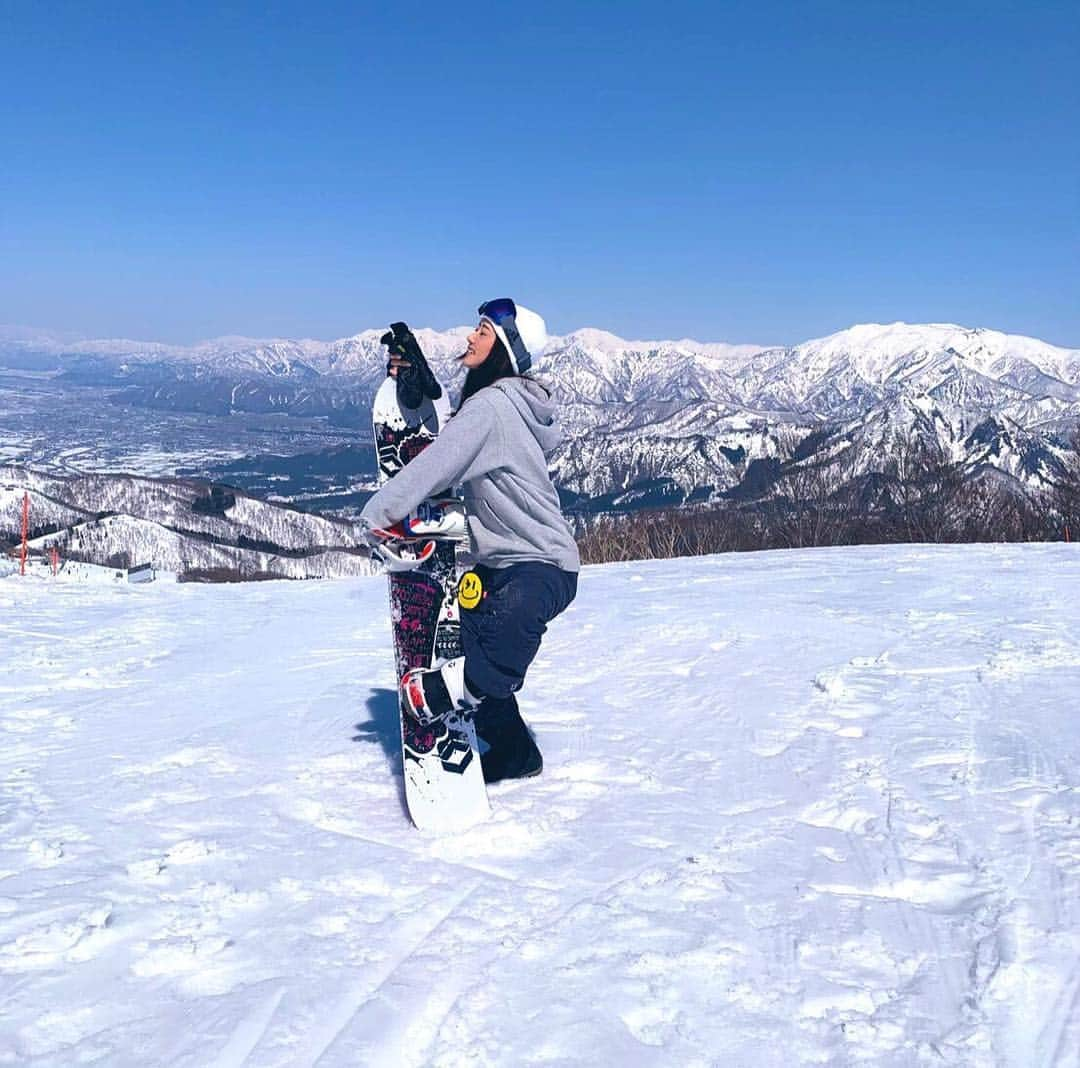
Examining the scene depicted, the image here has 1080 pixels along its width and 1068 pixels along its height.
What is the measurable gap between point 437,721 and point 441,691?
0.21m

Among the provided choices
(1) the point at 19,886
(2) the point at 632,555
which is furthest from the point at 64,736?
(2) the point at 632,555

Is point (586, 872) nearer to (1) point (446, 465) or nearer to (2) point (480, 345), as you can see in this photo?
(1) point (446, 465)

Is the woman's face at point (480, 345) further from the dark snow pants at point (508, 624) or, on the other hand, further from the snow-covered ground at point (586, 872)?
the snow-covered ground at point (586, 872)

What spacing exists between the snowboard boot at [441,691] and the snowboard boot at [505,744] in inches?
17.4

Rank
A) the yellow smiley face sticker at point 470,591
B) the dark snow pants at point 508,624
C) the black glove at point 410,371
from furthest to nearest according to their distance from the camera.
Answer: the black glove at point 410,371 < the yellow smiley face sticker at point 470,591 < the dark snow pants at point 508,624

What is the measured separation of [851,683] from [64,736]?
509 centimetres

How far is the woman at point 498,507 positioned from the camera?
12.5 ft

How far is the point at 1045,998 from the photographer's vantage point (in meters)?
2.47

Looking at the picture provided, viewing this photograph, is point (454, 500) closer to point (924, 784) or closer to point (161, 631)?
point (924, 784)

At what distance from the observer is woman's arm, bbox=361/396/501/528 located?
3.75 meters

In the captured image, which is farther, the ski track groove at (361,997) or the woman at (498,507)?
the woman at (498,507)

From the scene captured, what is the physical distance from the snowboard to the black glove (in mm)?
912

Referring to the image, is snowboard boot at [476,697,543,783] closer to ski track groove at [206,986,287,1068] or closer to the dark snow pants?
the dark snow pants

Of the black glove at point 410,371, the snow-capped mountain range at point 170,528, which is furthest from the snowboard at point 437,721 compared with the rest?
the snow-capped mountain range at point 170,528
